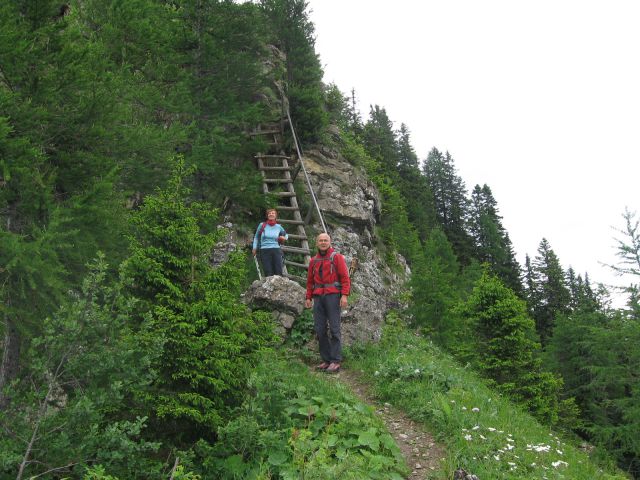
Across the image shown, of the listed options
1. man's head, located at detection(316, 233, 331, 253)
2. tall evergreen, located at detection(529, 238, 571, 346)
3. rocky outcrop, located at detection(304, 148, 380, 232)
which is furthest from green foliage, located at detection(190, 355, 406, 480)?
tall evergreen, located at detection(529, 238, 571, 346)

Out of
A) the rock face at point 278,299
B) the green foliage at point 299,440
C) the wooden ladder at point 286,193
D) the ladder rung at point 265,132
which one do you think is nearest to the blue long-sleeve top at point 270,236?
the wooden ladder at point 286,193

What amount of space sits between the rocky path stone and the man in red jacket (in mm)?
716

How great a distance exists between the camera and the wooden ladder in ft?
41.9

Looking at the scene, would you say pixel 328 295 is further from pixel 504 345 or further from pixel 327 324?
pixel 504 345

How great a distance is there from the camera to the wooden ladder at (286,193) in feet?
41.9

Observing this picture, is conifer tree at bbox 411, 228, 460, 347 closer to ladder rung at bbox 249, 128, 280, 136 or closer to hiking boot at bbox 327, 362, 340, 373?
ladder rung at bbox 249, 128, 280, 136

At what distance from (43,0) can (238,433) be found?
654 centimetres

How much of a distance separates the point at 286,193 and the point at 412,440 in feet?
32.9

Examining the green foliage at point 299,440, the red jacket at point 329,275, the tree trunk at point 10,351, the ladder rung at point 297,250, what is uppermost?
the ladder rung at point 297,250

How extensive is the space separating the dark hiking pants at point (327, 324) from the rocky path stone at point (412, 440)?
2.36 feet

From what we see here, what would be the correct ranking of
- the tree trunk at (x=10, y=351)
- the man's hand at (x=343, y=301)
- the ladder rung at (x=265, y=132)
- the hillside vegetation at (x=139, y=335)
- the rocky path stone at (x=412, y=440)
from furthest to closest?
the ladder rung at (x=265, y=132) → the man's hand at (x=343, y=301) → the tree trunk at (x=10, y=351) → the rocky path stone at (x=412, y=440) → the hillside vegetation at (x=139, y=335)

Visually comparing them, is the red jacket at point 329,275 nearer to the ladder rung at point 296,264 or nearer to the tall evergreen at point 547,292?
the ladder rung at point 296,264

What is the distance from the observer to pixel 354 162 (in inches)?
821

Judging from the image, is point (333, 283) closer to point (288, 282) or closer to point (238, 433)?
point (288, 282)
